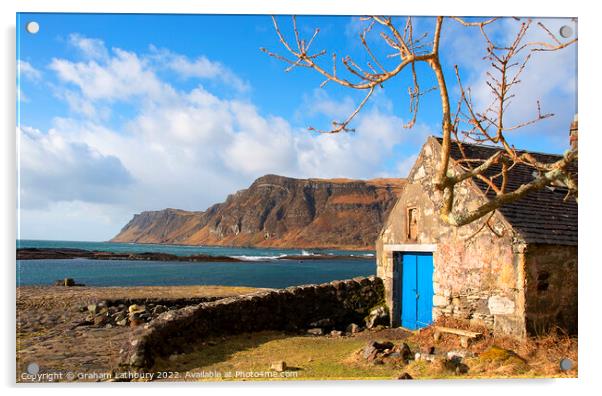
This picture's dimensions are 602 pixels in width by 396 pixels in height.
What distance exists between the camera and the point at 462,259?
8031mm

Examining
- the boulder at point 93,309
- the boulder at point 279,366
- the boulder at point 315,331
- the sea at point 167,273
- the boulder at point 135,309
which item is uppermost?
the boulder at point 279,366

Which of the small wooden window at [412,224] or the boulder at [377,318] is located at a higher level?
the small wooden window at [412,224]

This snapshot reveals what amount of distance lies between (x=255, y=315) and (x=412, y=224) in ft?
11.6

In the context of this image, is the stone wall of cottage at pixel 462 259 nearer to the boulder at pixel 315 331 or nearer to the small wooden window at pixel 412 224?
the small wooden window at pixel 412 224

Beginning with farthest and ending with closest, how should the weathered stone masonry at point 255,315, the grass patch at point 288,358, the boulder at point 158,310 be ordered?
the boulder at point 158,310 < the weathered stone masonry at point 255,315 < the grass patch at point 288,358

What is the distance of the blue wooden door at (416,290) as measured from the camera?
891cm

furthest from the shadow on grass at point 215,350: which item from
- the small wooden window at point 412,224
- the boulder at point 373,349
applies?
the small wooden window at point 412,224

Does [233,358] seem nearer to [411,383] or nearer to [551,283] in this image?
[411,383]

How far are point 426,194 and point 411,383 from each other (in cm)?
438

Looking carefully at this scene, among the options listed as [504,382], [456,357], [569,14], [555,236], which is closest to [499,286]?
[555,236]

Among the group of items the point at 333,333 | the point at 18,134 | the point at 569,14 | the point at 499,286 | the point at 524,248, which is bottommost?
the point at 333,333

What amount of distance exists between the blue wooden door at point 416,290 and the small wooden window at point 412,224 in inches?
14.3

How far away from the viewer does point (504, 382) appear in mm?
5469

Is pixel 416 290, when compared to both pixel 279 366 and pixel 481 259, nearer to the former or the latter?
pixel 481 259
